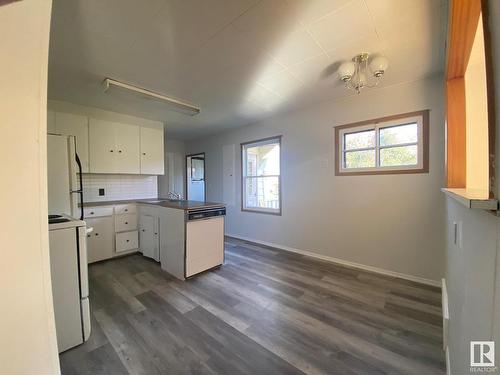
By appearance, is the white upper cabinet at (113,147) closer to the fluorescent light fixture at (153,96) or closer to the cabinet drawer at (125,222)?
the cabinet drawer at (125,222)

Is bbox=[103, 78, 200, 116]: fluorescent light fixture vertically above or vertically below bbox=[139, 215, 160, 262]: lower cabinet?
above

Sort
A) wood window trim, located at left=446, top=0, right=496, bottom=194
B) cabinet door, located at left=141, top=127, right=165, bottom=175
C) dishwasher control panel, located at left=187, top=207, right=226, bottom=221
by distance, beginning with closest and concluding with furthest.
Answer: wood window trim, located at left=446, top=0, right=496, bottom=194, dishwasher control panel, located at left=187, top=207, right=226, bottom=221, cabinet door, located at left=141, top=127, right=165, bottom=175

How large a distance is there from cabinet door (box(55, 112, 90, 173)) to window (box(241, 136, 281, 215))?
8.77ft

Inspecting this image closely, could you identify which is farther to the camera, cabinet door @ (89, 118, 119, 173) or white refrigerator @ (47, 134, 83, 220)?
cabinet door @ (89, 118, 119, 173)

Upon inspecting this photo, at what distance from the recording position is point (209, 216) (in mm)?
2732

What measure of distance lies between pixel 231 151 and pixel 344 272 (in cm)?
315

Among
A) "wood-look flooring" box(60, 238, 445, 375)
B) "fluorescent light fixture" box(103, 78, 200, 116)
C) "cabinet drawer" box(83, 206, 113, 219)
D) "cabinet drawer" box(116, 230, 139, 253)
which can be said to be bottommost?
"wood-look flooring" box(60, 238, 445, 375)

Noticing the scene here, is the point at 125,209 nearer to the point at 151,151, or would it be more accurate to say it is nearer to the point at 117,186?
the point at 117,186

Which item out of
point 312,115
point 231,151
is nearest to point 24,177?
point 312,115

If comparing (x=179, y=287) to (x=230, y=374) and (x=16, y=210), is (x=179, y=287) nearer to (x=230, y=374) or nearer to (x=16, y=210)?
(x=230, y=374)

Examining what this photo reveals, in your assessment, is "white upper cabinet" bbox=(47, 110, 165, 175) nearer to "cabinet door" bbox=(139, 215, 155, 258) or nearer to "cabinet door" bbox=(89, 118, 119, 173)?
"cabinet door" bbox=(89, 118, 119, 173)

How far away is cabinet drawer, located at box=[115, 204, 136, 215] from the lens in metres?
3.35

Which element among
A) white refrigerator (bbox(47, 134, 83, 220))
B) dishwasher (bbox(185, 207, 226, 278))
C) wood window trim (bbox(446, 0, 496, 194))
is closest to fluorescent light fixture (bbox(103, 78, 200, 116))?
white refrigerator (bbox(47, 134, 83, 220))

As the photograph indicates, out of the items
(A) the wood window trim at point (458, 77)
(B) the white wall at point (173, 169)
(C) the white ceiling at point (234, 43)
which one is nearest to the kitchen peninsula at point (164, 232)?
(C) the white ceiling at point (234, 43)
